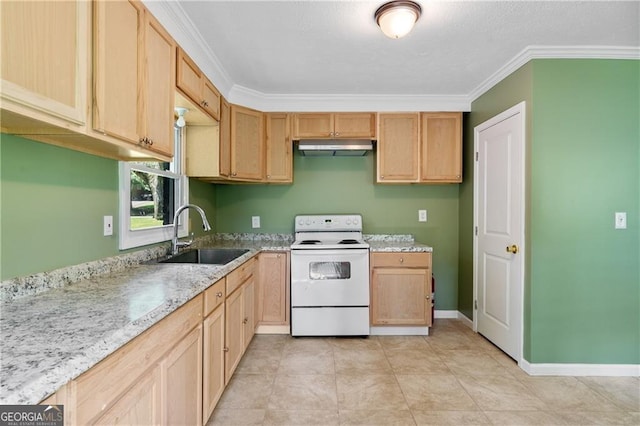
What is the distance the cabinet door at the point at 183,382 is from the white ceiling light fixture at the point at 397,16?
1947 millimetres

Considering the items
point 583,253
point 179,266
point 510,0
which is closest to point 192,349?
point 179,266

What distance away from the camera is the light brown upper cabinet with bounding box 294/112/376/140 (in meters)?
3.25

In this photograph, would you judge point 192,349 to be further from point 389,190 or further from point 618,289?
point 618,289

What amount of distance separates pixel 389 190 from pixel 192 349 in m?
2.66

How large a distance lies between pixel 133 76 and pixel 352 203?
2502mm

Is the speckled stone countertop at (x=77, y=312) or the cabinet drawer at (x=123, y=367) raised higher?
the speckled stone countertop at (x=77, y=312)

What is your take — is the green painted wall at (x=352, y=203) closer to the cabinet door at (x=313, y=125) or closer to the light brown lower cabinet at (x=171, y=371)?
the cabinet door at (x=313, y=125)

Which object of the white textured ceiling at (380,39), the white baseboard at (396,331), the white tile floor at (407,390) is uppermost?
the white textured ceiling at (380,39)

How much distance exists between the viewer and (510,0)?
1.74 m

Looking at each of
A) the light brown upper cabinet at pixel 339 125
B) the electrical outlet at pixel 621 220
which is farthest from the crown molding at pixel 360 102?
the electrical outlet at pixel 621 220

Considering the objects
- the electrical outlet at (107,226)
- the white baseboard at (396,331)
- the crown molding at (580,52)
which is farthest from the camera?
the white baseboard at (396,331)

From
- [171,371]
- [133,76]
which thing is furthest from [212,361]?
[133,76]

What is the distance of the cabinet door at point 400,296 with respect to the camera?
2982 millimetres

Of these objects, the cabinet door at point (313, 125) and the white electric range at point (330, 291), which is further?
the cabinet door at point (313, 125)
